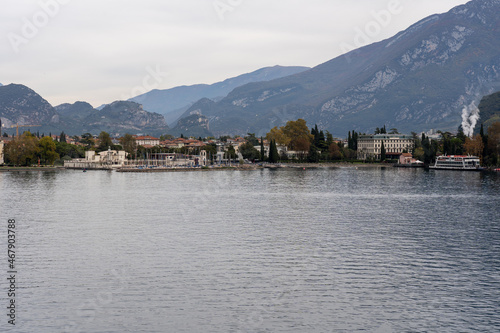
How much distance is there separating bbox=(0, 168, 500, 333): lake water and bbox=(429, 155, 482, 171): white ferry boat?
98256 millimetres

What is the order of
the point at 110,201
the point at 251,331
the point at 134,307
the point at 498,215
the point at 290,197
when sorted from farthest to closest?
the point at 290,197
the point at 110,201
the point at 498,215
the point at 134,307
the point at 251,331

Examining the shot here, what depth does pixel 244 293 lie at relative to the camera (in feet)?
78.0

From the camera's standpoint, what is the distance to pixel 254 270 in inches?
1082

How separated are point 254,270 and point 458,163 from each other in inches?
5246

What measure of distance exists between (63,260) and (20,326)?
32.9ft

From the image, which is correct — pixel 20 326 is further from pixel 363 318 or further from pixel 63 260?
pixel 363 318

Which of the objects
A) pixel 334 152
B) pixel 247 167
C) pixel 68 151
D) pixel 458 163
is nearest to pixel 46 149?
pixel 68 151

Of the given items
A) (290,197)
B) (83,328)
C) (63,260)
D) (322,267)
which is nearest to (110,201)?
(290,197)

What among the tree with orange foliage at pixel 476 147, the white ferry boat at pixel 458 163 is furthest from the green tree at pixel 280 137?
the tree with orange foliage at pixel 476 147

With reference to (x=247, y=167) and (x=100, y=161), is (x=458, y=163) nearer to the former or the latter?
(x=247, y=167)

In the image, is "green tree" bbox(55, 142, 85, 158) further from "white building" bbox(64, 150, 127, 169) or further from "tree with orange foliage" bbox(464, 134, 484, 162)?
"tree with orange foliage" bbox(464, 134, 484, 162)

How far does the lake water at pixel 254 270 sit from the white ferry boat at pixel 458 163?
322ft

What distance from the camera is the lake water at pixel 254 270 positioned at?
20.8 m

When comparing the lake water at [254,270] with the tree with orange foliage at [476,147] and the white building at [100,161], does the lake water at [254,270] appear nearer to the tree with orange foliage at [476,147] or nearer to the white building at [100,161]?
the tree with orange foliage at [476,147]
